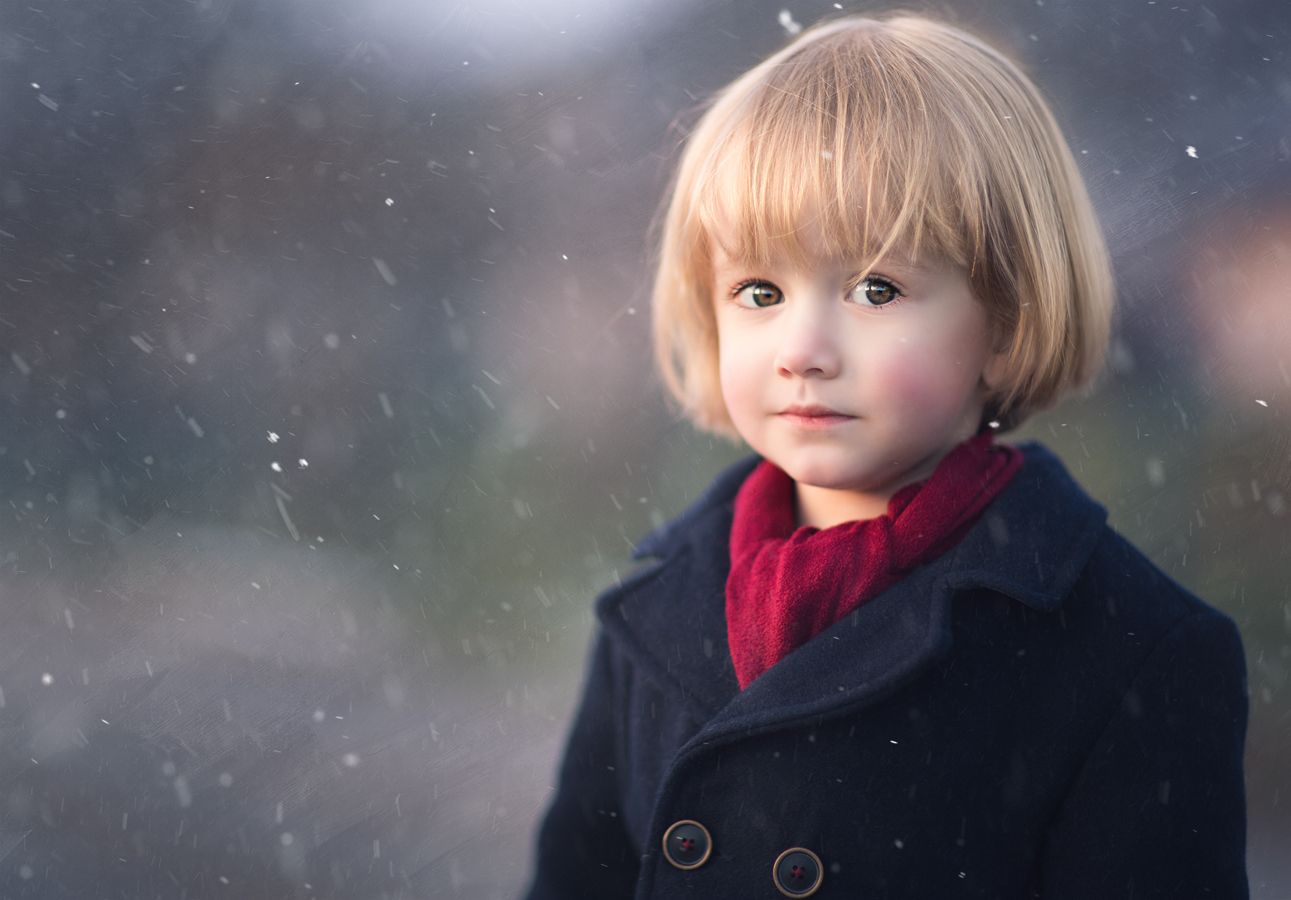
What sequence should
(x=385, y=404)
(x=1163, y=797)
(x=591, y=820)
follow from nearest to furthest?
(x=1163, y=797) → (x=591, y=820) → (x=385, y=404)

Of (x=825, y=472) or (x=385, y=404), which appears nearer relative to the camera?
(x=825, y=472)

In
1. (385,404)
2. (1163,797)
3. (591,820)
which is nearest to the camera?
(1163,797)

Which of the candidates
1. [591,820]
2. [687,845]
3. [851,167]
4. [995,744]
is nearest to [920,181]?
[851,167]

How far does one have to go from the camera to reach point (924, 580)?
2.45 ft

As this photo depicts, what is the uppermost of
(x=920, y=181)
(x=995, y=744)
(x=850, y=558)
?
(x=920, y=181)

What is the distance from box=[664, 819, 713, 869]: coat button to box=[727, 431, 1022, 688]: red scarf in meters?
0.12

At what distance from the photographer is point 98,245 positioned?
6.13ft

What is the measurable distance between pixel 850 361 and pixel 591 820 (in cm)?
53

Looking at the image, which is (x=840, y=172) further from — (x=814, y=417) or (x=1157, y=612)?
(x=1157, y=612)

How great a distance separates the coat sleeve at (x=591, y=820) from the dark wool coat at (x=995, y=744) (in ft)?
0.61

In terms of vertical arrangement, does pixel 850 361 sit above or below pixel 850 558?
above

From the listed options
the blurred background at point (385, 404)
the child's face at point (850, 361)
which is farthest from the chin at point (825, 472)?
the blurred background at point (385, 404)

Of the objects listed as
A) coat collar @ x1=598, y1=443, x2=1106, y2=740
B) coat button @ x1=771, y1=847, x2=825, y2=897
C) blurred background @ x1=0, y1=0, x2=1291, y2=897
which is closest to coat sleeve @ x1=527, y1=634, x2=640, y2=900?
coat collar @ x1=598, y1=443, x2=1106, y2=740

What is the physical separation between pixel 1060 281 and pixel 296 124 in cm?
161
